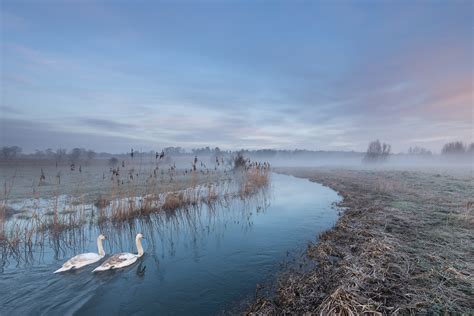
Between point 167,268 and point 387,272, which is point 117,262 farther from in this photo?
point 387,272

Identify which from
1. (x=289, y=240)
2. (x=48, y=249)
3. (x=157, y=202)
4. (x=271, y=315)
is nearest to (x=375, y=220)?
(x=289, y=240)

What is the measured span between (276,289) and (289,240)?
390cm

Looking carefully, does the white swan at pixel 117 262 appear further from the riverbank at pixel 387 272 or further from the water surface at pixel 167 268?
the riverbank at pixel 387 272

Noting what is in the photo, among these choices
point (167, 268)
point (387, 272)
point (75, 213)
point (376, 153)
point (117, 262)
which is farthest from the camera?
point (376, 153)

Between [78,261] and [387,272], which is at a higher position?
[387,272]

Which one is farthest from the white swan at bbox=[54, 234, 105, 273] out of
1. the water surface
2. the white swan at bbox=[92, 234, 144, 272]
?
the white swan at bbox=[92, 234, 144, 272]

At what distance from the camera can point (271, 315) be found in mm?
4539

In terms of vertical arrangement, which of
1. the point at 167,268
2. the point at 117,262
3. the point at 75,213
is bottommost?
the point at 167,268

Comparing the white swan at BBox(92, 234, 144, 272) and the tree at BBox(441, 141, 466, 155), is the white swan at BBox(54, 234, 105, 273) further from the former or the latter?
the tree at BBox(441, 141, 466, 155)

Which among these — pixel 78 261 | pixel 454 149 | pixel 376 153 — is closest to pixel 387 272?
pixel 78 261

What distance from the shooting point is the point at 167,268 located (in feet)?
24.5

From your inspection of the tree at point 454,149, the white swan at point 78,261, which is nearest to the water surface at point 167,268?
the white swan at point 78,261

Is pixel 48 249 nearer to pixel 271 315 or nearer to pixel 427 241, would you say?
pixel 271 315

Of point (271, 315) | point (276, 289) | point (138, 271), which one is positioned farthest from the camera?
point (138, 271)
